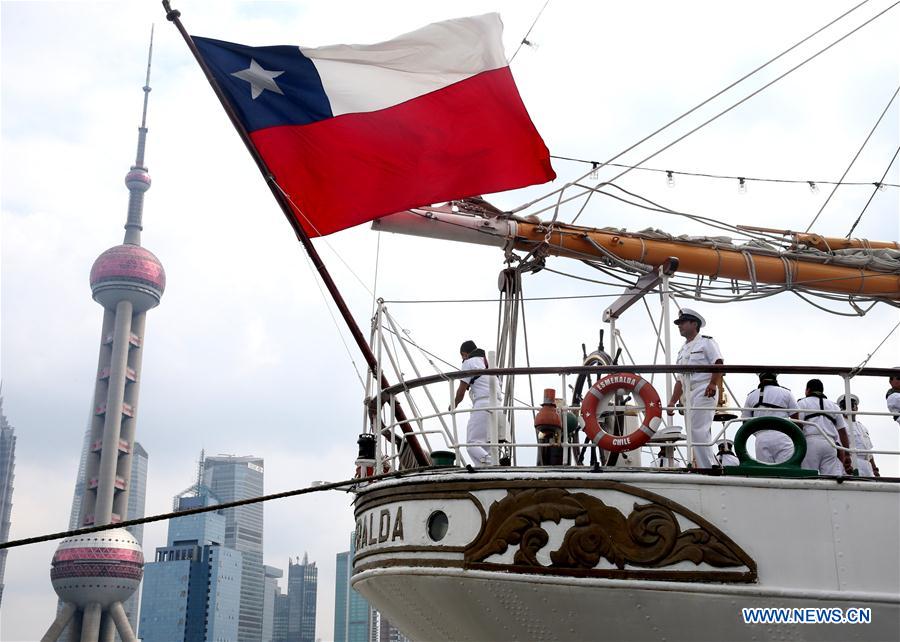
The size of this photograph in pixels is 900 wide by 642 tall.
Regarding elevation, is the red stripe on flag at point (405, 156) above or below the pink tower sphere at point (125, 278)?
below

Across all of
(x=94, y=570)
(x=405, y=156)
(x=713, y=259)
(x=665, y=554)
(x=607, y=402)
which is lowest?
(x=665, y=554)

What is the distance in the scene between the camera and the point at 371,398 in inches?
410

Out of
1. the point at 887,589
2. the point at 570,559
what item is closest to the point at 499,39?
the point at 570,559

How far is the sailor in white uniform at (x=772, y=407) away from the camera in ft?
29.2

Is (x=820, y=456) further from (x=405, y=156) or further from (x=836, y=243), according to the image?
(x=836, y=243)

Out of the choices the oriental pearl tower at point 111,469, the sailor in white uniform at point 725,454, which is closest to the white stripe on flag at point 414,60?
the sailor in white uniform at point 725,454

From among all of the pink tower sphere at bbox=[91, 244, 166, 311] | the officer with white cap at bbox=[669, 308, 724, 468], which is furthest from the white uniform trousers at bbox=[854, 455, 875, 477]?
the pink tower sphere at bbox=[91, 244, 166, 311]

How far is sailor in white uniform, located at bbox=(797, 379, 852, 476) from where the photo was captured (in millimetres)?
8688

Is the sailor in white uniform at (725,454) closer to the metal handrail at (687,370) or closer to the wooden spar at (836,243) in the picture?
the metal handrail at (687,370)

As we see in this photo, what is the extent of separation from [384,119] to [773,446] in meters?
5.15

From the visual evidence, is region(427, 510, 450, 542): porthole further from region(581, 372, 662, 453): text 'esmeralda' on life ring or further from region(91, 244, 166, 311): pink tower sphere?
region(91, 244, 166, 311): pink tower sphere

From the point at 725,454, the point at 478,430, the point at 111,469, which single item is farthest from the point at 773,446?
the point at 111,469

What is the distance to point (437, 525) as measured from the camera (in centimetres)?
863

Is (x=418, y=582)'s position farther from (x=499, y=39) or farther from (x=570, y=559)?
(x=499, y=39)
